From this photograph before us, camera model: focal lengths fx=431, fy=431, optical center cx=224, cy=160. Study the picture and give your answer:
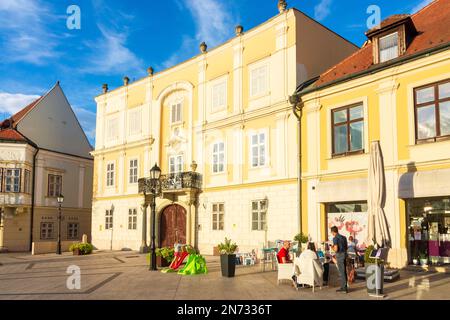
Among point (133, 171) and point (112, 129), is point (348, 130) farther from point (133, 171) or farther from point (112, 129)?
point (112, 129)

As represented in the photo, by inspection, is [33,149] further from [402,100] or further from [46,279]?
[402,100]

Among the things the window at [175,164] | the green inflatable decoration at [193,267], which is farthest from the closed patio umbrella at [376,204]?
the window at [175,164]

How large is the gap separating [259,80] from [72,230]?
23.6 m

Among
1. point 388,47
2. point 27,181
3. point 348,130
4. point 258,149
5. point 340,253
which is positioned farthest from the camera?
point 27,181

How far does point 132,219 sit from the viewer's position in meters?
29.0

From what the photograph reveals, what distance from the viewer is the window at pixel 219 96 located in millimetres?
24156

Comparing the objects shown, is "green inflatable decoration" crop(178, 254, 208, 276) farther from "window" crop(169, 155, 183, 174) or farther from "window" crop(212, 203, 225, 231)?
"window" crop(169, 155, 183, 174)

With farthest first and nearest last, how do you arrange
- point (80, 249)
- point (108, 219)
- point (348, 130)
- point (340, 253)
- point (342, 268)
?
point (108, 219) → point (80, 249) → point (348, 130) → point (340, 253) → point (342, 268)

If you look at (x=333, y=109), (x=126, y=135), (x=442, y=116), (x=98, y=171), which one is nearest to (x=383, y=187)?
(x=442, y=116)

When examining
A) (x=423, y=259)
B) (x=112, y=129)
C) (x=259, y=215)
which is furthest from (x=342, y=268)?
(x=112, y=129)

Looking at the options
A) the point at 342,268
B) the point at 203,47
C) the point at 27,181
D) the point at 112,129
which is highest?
the point at 203,47

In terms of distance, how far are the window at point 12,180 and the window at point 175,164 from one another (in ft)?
43.5

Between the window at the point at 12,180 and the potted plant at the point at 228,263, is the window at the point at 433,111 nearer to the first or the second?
the potted plant at the point at 228,263

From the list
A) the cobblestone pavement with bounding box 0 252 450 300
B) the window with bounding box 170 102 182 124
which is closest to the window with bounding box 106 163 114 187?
the window with bounding box 170 102 182 124
